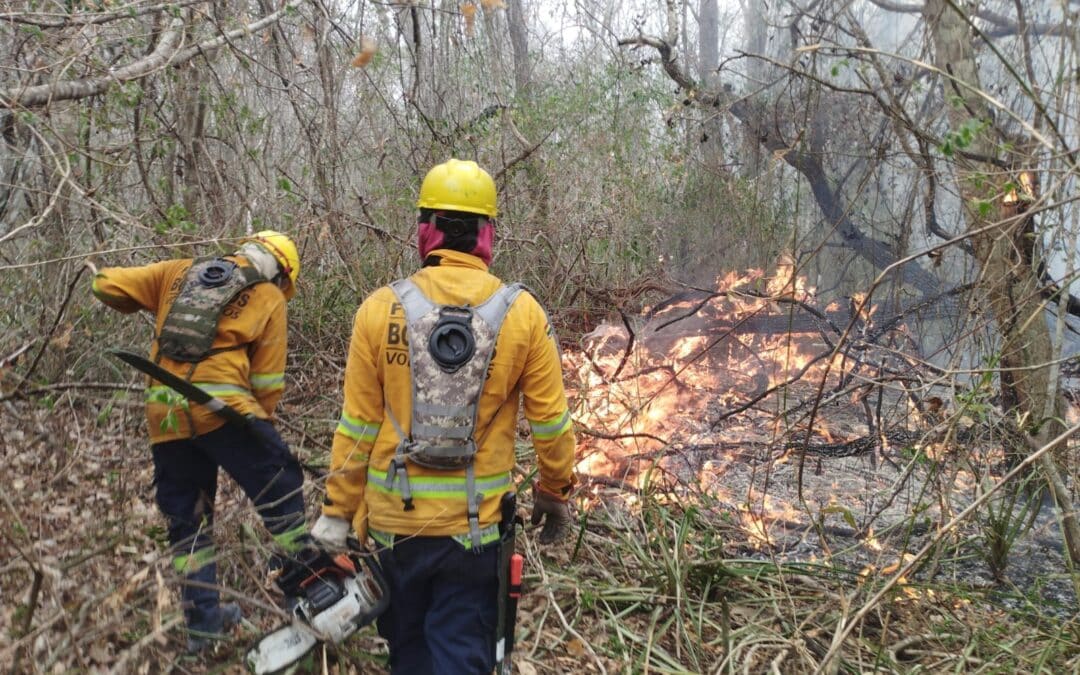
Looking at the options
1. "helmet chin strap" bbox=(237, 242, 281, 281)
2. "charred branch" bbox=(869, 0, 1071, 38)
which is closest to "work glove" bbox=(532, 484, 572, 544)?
"helmet chin strap" bbox=(237, 242, 281, 281)

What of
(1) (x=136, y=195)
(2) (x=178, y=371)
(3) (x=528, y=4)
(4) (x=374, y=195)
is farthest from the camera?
(3) (x=528, y=4)

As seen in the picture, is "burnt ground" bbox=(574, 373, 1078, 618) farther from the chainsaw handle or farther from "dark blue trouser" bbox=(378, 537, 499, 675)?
the chainsaw handle

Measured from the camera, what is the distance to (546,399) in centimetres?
245

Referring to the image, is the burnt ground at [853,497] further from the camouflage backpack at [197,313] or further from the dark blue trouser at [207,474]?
the camouflage backpack at [197,313]

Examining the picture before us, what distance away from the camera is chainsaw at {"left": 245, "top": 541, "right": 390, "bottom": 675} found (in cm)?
231

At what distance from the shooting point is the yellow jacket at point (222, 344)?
3.17 meters

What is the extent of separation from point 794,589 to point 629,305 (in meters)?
4.05

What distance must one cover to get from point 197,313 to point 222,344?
18 cm

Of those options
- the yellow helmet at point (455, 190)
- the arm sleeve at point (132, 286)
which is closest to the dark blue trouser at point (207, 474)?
the arm sleeve at point (132, 286)

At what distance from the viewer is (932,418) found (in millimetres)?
4719

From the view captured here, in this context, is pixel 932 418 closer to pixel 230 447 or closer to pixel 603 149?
pixel 230 447

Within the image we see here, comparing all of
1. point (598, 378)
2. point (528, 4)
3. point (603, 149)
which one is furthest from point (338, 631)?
point (528, 4)

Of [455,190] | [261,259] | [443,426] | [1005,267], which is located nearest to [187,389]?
[261,259]

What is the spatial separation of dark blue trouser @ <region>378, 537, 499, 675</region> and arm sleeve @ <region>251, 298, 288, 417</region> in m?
1.34
